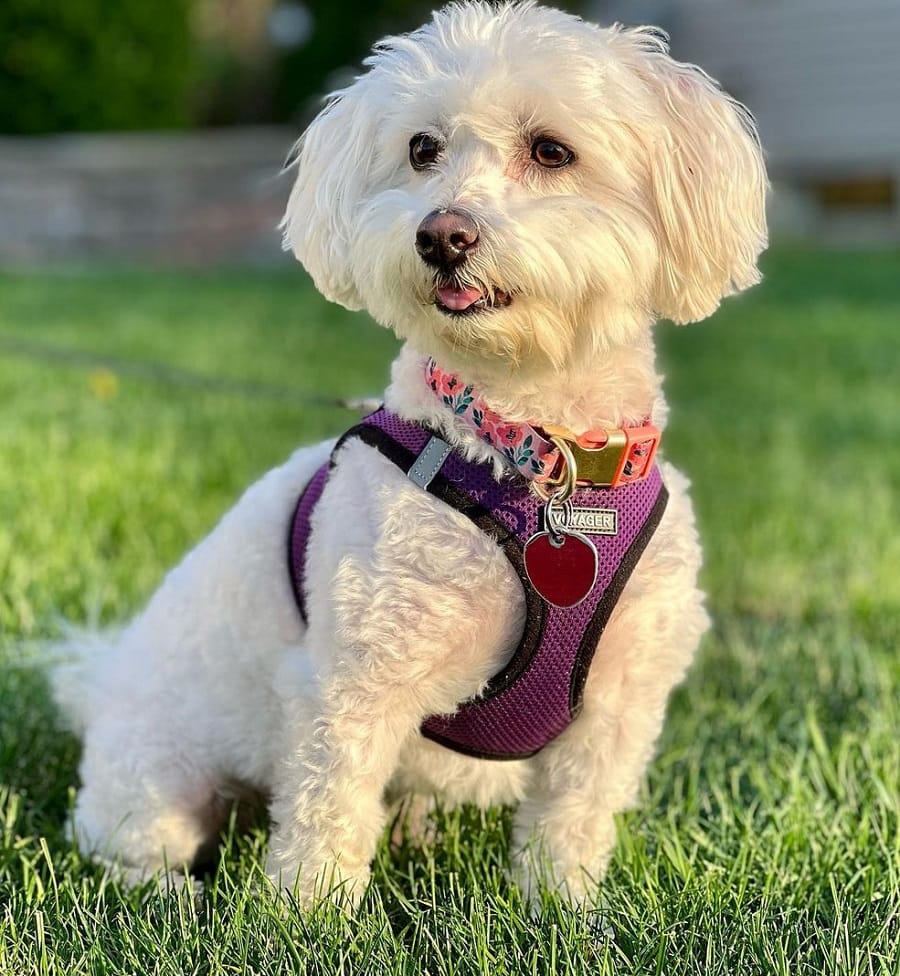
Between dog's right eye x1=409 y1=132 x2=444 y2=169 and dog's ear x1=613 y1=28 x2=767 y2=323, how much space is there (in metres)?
0.40

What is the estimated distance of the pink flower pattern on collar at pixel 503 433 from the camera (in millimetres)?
2348

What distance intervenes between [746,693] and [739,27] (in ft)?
55.2

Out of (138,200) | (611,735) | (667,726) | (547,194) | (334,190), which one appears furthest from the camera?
(138,200)

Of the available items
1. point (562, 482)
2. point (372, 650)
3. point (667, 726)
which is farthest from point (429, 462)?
point (667, 726)

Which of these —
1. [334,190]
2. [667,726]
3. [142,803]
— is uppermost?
[334,190]

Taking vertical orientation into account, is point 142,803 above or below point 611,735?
below

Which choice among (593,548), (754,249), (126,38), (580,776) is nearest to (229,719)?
(580,776)

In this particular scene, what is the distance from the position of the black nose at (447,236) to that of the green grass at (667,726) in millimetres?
1176

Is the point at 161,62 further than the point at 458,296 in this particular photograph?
Yes

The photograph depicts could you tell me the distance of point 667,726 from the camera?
135 inches

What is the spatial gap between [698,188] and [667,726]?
167 cm

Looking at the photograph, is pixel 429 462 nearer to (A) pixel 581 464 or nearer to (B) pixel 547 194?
(A) pixel 581 464

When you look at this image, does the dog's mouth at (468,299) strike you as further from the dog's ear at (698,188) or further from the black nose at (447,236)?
the dog's ear at (698,188)

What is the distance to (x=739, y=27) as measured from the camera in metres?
18.4
